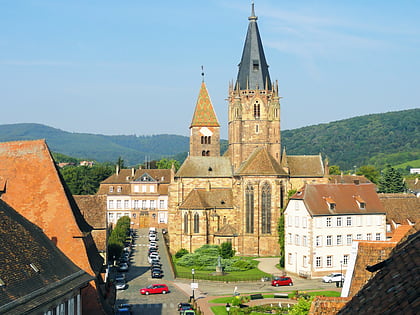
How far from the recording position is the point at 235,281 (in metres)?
65.9

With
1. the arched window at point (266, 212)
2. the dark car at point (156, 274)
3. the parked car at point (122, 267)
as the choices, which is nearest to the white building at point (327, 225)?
the arched window at point (266, 212)

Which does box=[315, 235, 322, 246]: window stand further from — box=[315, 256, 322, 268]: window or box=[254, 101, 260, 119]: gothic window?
box=[254, 101, 260, 119]: gothic window

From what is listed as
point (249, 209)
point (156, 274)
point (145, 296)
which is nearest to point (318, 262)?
point (156, 274)

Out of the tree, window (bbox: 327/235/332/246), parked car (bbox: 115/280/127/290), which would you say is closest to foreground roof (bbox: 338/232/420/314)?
Answer: parked car (bbox: 115/280/127/290)

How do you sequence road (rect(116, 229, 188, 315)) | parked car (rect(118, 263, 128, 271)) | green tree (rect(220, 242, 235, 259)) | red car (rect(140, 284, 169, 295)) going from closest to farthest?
road (rect(116, 229, 188, 315)) → red car (rect(140, 284, 169, 295)) → parked car (rect(118, 263, 128, 271)) → green tree (rect(220, 242, 235, 259))

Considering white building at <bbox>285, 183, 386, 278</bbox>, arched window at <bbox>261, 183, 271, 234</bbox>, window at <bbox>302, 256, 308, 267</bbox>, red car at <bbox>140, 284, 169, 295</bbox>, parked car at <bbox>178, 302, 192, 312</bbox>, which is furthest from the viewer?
arched window at <bbox>261, 183, 271, 234</bbox>

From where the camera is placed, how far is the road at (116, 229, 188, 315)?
168ft

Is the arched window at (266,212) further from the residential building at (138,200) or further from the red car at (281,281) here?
the residential building at (138,200)

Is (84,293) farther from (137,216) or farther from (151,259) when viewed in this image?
(137,216)

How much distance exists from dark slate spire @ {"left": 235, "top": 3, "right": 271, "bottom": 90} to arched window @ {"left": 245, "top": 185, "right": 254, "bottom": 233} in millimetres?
14943

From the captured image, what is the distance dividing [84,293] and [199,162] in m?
62.9

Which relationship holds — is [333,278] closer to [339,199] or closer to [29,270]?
[339,199]

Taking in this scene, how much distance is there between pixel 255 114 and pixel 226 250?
20357mm

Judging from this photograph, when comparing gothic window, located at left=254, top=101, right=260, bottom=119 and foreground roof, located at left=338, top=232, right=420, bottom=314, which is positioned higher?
gothic window, located at left=254, top=101, right=260, bottom=119
